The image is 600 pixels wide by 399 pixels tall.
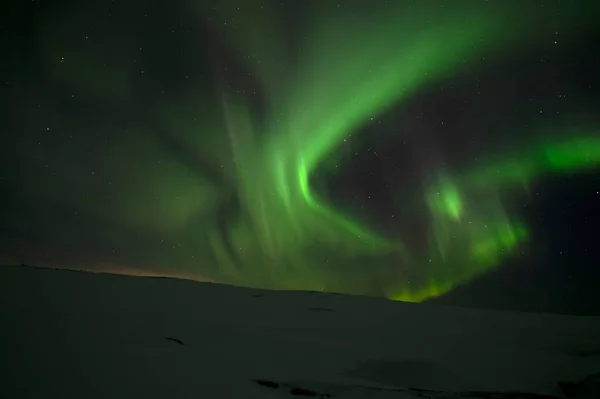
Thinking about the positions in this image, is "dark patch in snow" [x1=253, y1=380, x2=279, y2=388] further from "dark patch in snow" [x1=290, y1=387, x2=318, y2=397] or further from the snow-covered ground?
"dark patch in snow" [x1=290, y1=387, x2=318, y2=397]

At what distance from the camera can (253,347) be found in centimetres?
409

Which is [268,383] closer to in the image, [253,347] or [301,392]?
[301,392]

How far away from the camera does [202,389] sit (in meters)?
2.93

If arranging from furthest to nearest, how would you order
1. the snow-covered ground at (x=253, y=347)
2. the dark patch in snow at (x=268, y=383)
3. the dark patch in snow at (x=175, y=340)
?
the dark patch in snow at (x=175, y=340) → the dark patch in snow at (x=268, y=383) → the snow-covered ground at (x=253, y=347)

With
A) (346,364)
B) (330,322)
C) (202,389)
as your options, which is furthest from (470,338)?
(202,389)

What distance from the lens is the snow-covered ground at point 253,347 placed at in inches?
118

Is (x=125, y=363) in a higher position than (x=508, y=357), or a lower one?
lower

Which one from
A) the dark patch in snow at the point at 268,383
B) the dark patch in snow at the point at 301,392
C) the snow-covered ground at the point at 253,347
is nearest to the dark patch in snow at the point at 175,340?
the snow-covered ground at the point at 253,347

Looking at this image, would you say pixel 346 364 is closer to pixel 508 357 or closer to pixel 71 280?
pixel 508 357

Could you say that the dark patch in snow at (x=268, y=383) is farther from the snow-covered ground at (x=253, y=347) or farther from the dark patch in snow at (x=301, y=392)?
the dark patch in snow at (x=301, y=392)

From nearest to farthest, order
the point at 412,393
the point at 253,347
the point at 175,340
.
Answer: the point at 412,393, the point at 175,340, the point at 253,347

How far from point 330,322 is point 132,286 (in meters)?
3.41

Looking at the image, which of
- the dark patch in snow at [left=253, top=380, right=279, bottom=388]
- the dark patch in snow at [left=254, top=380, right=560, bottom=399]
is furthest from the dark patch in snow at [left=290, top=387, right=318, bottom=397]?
the dark patch in snow at [left=253, top=380, right=279, bottom=388]

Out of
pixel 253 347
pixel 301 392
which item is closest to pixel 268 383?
pixel 301 392
